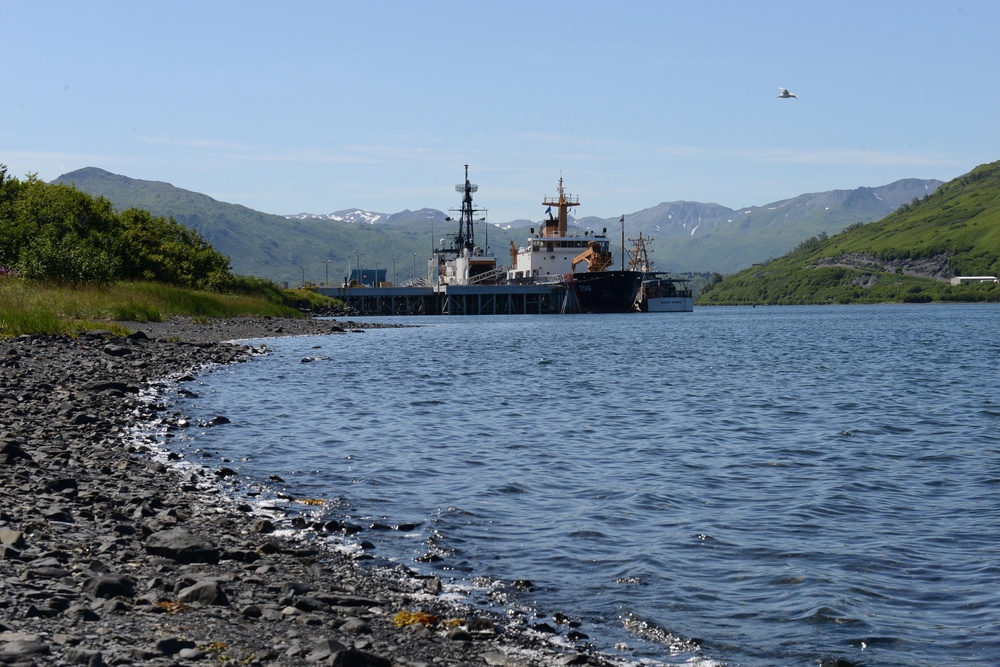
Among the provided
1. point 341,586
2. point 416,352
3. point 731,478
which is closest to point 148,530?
point 341,586

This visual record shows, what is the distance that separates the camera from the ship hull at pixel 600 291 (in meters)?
128

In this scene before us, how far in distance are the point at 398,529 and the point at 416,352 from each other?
37165mm

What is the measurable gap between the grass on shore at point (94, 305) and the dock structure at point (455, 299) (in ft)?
214

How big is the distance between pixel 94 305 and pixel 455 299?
99617mm

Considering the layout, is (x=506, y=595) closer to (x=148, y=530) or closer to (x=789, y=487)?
(x=148, y=530)

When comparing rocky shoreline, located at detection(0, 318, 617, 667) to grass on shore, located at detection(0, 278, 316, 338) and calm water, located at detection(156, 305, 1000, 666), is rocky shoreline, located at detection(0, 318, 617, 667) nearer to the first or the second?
calm water, located at detection(156, 305, 1000, 666)

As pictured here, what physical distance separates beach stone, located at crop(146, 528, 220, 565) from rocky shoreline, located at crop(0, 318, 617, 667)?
0.01 metres

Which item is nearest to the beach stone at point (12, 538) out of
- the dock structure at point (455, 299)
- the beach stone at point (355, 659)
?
the beach stone at point (355, 659)

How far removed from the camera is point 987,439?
19609 mm

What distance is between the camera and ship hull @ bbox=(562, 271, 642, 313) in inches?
5032

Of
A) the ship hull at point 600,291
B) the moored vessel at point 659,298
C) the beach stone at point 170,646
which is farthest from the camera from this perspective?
the moored vessel at point 659,298

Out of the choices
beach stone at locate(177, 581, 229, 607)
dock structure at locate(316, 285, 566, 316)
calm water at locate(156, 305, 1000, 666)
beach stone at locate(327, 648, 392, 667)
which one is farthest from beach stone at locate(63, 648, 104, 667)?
dock structure at locate(316, 285, 566, 316)

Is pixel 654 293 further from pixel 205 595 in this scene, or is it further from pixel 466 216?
pixel 205 595

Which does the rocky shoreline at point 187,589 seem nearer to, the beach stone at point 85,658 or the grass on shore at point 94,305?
the beach stone at point 85,658
